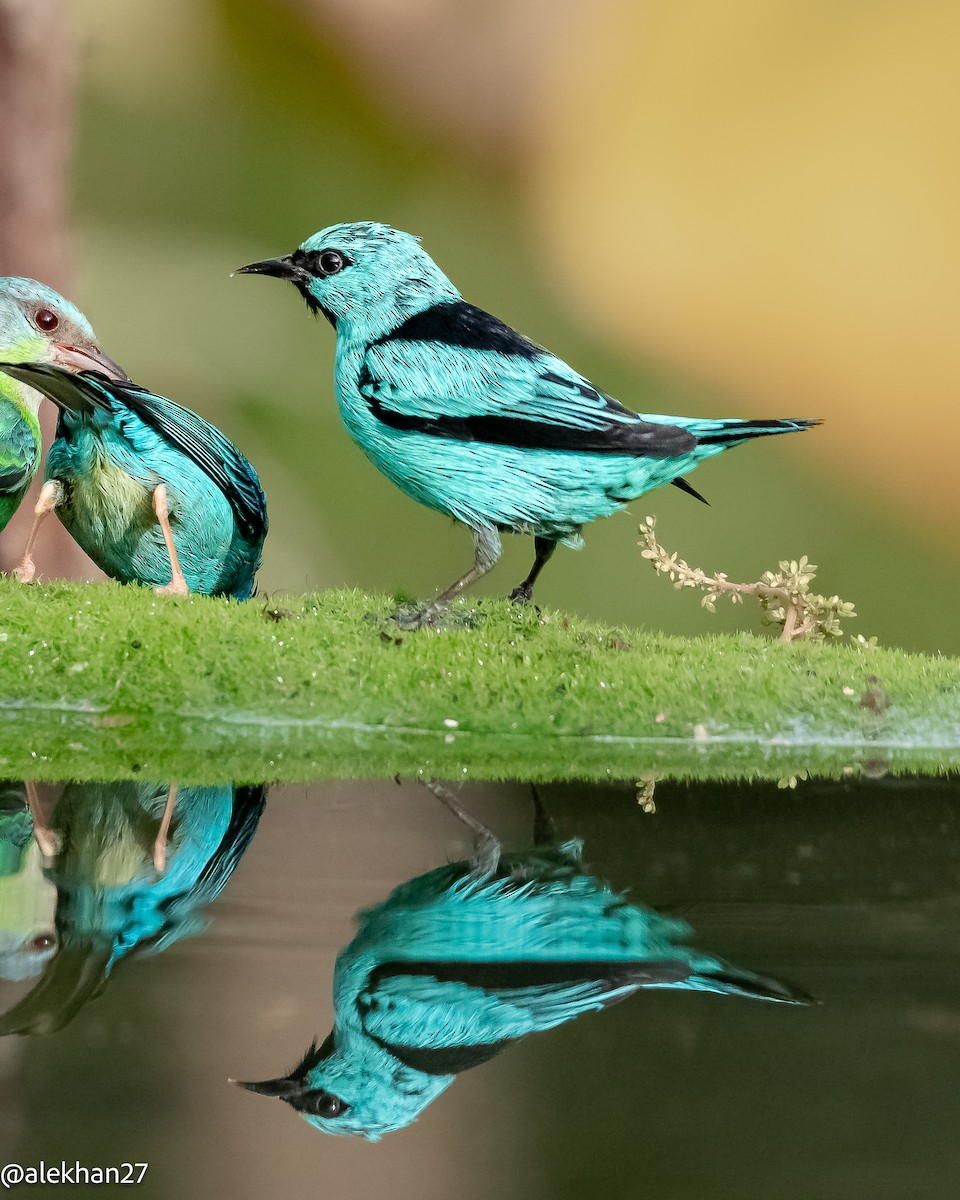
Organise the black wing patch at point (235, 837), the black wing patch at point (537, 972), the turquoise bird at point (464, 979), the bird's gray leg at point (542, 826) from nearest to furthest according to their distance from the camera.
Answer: the turquoise bird at point (464, 979) < the black wing patch at point (537, 972) < the black wing patch at point (235, 837) < the bird's gray leg at point (542, 826)

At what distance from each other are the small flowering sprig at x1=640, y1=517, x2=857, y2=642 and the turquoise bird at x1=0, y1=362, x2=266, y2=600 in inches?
28.7

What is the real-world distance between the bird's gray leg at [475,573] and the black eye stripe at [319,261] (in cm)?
49

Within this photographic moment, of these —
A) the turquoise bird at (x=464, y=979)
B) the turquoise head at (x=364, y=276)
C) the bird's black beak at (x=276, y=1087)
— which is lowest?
the bird's black beak at (x=276, y=1087)

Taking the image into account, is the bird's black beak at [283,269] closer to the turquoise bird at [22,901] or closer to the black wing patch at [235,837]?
the black wing patch at [235,837]

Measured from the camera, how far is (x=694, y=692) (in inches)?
73.6

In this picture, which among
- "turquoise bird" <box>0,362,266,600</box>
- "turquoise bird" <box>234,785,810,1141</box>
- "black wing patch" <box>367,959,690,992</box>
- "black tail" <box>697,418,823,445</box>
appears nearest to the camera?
"turquoise bird" <box>234,785,810,1141</box>

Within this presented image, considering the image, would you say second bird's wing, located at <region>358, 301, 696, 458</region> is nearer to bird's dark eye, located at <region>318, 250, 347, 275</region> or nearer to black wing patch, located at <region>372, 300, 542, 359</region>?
black wing patch, located at <region>372, 300, 542, 359</region>

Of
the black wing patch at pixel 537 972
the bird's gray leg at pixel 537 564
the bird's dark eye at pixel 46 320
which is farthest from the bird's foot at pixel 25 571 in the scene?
the black wing patch at pixel 537 972

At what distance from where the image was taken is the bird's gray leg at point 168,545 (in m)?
2.11

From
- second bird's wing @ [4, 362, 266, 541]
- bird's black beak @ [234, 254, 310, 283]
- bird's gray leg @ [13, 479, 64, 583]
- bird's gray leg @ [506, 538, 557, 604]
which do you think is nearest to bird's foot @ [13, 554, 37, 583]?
bird's gray leg @ [13, 479, 64, 583]

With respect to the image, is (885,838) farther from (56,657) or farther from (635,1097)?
(56,657)

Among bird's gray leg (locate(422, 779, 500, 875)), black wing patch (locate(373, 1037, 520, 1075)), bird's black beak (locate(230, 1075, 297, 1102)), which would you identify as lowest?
bird's black beak (locate(230, 1075, 297, 1102))

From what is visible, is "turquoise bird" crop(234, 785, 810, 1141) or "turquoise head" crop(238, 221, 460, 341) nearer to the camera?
"turquoise bird" crop(234, 785, 810, 1141)

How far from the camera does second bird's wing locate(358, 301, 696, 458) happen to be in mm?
1940
